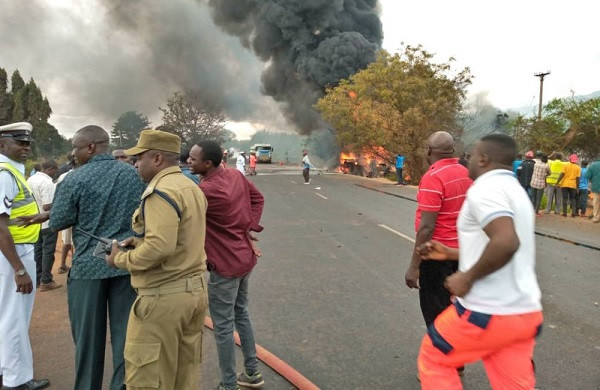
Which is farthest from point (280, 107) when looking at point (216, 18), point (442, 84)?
point (442, 84)

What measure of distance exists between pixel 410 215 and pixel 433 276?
8.46 meters

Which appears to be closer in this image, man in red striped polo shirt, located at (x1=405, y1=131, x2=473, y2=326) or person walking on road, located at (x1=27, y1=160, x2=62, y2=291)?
man in red striped polo shirt, located at (x1=405, y1=131, x2=473, y2=326)

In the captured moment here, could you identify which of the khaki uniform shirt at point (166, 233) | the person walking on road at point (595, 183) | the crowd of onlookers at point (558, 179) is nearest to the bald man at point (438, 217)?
the khaki uniform shirt at point (166, 233)

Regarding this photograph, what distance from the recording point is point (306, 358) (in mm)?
3439

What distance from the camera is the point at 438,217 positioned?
2.98 meters

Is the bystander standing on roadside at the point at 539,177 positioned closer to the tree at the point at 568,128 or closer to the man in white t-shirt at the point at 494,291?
the man in white t-shirt at the point at 494,291

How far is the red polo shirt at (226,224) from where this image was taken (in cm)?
276

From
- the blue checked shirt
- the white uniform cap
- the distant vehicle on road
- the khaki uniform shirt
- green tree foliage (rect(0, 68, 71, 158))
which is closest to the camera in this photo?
the khaki uniform shirt

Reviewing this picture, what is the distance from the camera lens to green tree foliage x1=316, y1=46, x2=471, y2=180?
23734mm

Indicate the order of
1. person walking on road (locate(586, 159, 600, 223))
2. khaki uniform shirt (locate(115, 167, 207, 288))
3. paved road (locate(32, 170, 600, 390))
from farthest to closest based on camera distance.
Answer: person walking on road (locate(586, 159, 600, 223)), paved road (locate(32, 170, 600, 390)), khaki uniform shirt (locate(115, 167, 207, 288))

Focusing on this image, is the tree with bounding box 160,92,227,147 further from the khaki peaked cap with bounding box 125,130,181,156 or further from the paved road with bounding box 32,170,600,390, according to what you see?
the khaki peaked cap with bounding box 125,130,181,156

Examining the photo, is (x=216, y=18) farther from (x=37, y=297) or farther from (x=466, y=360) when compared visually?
(x=466, y=360)

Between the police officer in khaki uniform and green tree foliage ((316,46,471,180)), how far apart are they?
21848mm

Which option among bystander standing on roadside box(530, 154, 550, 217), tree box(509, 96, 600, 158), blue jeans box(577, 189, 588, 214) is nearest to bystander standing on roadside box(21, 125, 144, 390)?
bystander standing on roadside box(530, 154, 550, 217)
